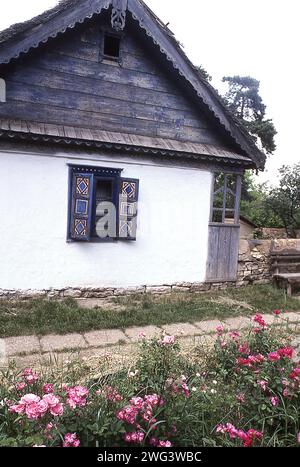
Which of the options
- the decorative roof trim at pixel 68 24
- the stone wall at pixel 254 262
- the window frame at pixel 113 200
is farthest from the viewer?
the stone wall at pixel 254 262

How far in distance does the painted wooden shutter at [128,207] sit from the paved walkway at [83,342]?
2419mm

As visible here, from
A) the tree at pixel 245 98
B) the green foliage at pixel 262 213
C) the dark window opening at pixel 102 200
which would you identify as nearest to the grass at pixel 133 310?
the dark window opening at pixel 102 200

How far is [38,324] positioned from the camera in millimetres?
5137

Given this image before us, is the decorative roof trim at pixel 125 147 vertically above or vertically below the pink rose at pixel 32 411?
above

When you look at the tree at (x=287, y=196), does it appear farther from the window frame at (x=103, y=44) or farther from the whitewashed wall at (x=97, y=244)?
the window frame at (x=103, y=44)

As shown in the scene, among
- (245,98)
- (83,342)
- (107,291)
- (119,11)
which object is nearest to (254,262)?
(107,291)

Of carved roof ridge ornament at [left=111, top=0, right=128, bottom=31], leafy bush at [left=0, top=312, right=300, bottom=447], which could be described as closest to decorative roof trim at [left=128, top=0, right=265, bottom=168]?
carved roof ridge ornament at [left=111, top=0, right=128, bottom=31]

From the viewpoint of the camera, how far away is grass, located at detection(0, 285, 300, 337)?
5125mm

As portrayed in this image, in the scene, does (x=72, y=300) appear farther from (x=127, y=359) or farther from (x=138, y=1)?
(x=138, y=1)

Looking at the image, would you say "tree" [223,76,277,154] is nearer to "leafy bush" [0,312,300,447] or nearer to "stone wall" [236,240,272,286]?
"stone wall" [236,240,272,286]

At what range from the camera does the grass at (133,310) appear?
5125mm

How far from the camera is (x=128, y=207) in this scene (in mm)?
7238

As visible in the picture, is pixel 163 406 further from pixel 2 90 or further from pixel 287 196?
pixel 287 196
